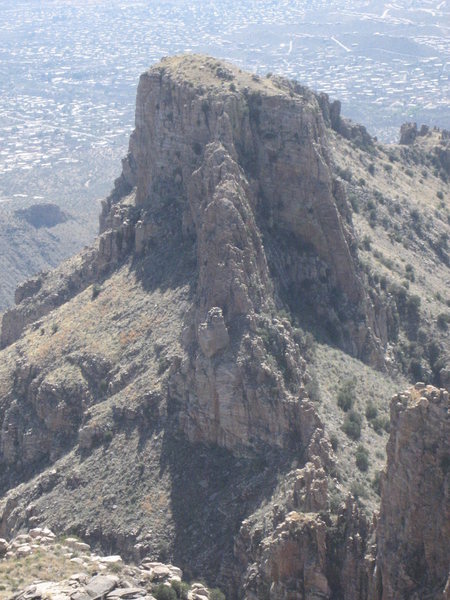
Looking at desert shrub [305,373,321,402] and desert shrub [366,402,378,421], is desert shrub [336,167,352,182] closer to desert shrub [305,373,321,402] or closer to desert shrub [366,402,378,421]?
desert shrub [366,402,378,421]

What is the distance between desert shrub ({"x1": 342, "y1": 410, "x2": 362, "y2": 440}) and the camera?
2512 inches

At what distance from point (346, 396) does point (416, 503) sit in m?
18.2

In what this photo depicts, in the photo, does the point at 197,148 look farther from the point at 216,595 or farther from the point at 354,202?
the point at 216,595

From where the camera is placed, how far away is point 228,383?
6241 cm

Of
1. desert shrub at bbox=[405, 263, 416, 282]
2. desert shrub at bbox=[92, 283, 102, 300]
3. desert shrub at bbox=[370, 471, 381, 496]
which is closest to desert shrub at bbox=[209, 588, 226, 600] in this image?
desert shrub at bbox=[370, 471, 381, 496]

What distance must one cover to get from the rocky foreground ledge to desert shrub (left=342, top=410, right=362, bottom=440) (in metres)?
Answer: 13.5

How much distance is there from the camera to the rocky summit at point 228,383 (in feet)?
168

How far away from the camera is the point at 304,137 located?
260ft

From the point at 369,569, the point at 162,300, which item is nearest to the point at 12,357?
the point at 162,300

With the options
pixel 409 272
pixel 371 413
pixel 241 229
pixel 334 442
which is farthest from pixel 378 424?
pixel 409 272

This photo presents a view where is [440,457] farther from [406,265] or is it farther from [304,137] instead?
[406,265]

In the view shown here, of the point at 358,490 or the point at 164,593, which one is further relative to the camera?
the point at 358,490

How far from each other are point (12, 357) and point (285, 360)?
26.4m

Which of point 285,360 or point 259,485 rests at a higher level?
point 285,360
